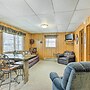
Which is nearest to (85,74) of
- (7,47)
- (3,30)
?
(3,30)

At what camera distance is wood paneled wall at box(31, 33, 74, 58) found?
31.7ft

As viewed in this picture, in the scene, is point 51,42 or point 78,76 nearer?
point 78,76

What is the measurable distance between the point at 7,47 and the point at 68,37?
5.10 metres

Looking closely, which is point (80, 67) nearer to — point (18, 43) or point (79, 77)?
point (79, 77)

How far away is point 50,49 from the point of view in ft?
32.6

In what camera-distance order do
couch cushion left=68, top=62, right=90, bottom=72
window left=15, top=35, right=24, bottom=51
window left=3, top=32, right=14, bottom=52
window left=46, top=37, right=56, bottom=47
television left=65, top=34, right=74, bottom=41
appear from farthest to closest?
window left=46, top=37, right=56, bottom=47 → television left=65, top=34, right=74, bottom=41 → window left=15, top=35, right=24, bottom=51 → window left=3, top=32, right=14, bottom=52 → couch cushion left=68, top=62, right=90, bottom=72

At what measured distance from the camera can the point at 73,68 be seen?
1.41 m

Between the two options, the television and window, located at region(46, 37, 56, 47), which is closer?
the television

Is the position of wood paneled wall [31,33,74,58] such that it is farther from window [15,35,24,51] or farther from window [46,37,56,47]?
window [15,35,24,51]

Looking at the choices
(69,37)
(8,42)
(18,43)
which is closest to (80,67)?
(8,42)

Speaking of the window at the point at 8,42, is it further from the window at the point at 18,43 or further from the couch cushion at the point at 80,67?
the couch cushion at the point at 80,67

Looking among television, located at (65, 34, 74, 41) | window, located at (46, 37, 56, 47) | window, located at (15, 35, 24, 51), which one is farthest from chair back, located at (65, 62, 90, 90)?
window, located at (46, 37, 56, 47)

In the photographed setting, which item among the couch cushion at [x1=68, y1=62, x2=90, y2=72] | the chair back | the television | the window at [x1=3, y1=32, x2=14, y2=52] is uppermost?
the television

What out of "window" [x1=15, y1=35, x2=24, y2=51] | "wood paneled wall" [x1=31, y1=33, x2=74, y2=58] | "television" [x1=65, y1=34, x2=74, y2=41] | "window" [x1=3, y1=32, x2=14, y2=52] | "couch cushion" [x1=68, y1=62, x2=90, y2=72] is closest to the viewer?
"couch cushion" [x1=68, y1=62, x2=90, y2=72]
